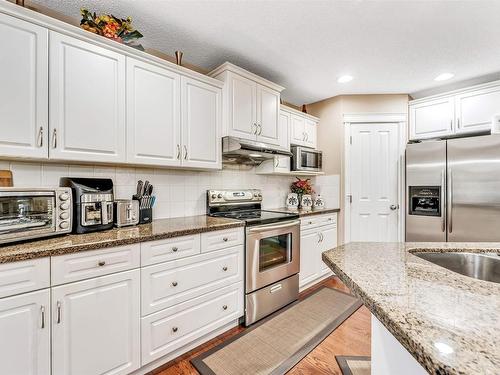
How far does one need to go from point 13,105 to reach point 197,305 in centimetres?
171

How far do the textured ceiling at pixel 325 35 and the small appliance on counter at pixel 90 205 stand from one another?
1276 millimetres

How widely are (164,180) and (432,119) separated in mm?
3324

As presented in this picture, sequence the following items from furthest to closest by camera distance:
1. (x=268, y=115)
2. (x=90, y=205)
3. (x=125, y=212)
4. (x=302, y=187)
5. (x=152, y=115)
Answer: (x=302, y=187) → (x=268, y=115) → (x=152, y=115) → (x=125, y=212) → (x=90, y=205)

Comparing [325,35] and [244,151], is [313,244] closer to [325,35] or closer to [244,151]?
[244,151]

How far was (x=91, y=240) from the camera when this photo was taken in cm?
138

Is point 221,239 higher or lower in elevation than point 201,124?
lower

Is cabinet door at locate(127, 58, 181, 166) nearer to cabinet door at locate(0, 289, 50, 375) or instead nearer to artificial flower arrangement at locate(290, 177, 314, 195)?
cabinet door at locate(0, 289, 50, 375)

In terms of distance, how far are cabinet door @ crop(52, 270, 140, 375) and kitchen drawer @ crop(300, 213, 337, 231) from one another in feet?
6.11

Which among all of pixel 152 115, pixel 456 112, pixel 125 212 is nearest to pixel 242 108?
pixel 152 115

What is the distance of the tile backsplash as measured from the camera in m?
1.67

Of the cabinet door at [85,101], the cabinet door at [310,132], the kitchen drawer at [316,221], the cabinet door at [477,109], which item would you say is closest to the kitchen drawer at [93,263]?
the cabinet door at [85,101]

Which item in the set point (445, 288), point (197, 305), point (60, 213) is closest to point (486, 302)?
point (445, 288)

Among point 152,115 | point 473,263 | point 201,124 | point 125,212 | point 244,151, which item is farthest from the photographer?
point 244,151

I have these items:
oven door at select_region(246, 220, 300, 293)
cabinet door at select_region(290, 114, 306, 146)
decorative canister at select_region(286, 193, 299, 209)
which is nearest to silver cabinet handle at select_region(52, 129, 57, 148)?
oven door at select_region(246, 220, 300, 293)
